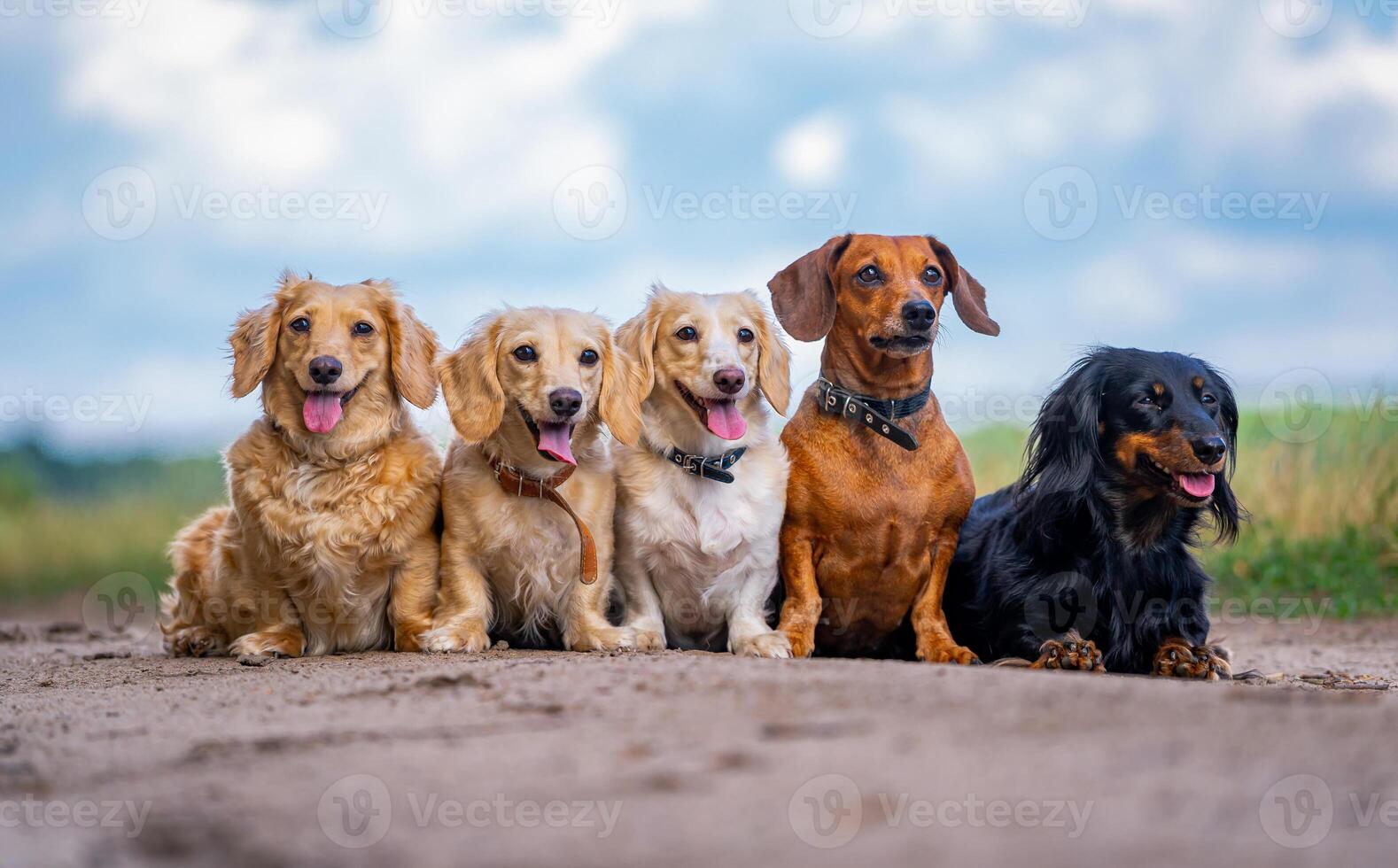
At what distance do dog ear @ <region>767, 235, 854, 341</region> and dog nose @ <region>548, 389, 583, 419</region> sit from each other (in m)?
0.98

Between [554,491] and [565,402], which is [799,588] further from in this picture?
[565,402]

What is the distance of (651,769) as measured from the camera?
8.12 feet

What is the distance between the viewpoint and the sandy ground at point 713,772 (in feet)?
7.00

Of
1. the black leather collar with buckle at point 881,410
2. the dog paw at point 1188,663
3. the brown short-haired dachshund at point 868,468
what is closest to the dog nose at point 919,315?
the brown short-haired dachshund at point 868,468

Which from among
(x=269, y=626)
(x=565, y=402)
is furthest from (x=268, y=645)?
(x=565, y=402)

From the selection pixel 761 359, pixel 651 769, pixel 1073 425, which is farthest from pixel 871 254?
pixel 651 769

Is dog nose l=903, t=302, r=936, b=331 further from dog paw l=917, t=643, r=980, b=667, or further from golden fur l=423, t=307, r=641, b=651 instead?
dog paw l=917, t=643, r=980, b=667

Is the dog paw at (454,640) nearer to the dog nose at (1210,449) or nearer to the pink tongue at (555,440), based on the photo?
the pink tongue at (555,440)

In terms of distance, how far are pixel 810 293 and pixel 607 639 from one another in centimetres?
160

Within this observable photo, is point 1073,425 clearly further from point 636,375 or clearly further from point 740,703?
point 740,703

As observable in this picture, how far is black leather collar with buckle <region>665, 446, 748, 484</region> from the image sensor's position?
4.59 m

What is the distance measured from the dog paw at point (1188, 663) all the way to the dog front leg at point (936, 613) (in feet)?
2.19

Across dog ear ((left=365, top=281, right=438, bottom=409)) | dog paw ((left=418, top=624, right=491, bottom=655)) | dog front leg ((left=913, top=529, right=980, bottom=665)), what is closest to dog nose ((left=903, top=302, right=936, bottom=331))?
dog front leg ((left=913, top=529, right=980, bottom=665))

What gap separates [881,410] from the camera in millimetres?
4750
